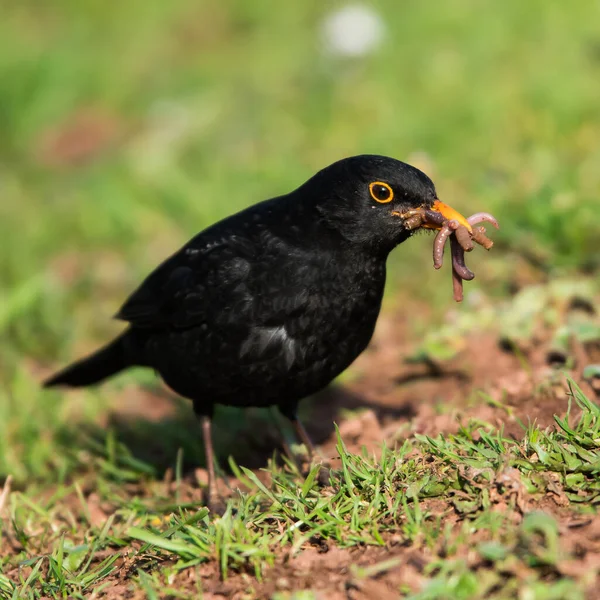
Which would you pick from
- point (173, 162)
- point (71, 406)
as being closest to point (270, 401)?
point (71, 406)

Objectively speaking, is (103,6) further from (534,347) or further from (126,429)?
(534,347)

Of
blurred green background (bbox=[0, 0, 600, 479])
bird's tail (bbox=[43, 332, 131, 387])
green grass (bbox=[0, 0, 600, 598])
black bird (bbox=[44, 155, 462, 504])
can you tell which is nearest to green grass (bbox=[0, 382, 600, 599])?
green grass (bbox=[0, 0, 600, 598])

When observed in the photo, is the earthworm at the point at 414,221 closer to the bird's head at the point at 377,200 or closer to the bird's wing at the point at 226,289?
the bird's head at the point at 377,200

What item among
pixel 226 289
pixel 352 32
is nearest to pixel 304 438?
pixel 226 289

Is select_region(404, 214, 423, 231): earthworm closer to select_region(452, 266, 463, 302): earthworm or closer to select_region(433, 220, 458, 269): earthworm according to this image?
select_region(433, 220, 458, 269): earthworm

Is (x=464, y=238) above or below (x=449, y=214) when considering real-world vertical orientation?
below

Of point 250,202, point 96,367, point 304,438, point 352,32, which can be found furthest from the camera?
point 352,32

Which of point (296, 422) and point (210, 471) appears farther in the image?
point (296, 422)

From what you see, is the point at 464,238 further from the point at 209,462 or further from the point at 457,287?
the point at 209,462
